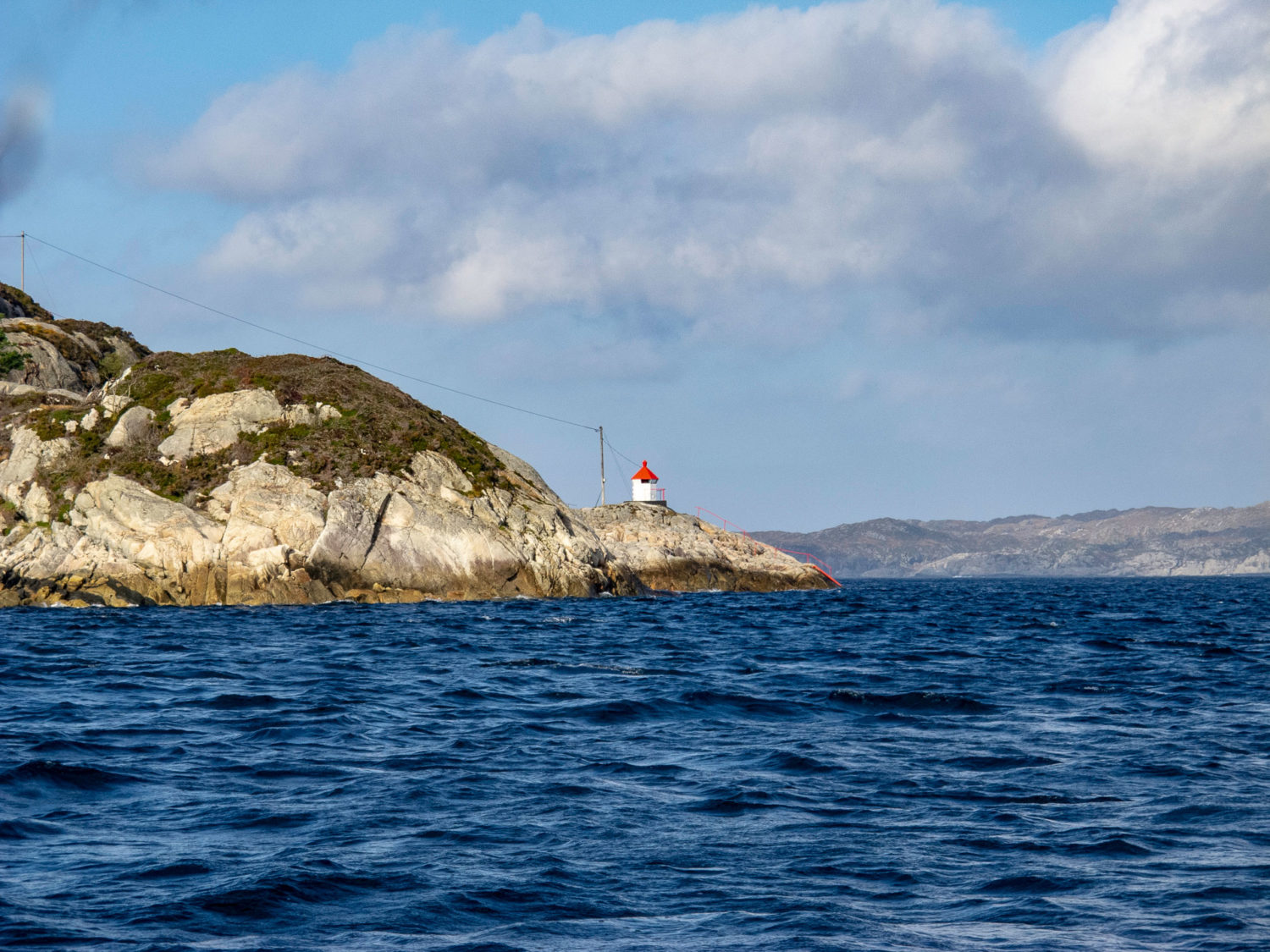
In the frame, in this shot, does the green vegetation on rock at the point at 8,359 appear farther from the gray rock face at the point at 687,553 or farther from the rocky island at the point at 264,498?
the gray rock face at the point at 687,553

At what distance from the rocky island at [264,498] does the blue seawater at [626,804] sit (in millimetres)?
19543

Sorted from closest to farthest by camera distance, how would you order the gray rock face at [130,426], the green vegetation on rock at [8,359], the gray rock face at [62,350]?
the gray rock face at [130,426], the green vegetation on rock at [8,359], the gray rock face at [62,350]

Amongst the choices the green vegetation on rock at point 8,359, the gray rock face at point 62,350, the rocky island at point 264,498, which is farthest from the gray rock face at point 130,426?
the green vegetation on rock at point 8,359

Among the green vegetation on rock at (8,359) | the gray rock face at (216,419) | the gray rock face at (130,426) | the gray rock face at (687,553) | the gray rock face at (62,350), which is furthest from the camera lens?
the gray rock face at (62,350)

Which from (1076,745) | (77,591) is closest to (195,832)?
(1076,745)

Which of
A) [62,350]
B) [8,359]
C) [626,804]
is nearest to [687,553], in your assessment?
[8,359]

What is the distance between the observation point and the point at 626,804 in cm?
1090

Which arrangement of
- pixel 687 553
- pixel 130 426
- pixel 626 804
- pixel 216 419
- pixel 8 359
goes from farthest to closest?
pixel 687 553
pixel 8 359
pixel 216 419
pixel 130 426
pixel 626 804

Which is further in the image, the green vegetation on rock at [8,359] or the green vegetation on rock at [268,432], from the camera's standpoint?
the green vegetation on rock at [8,359]

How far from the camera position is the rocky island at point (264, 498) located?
42.1 m

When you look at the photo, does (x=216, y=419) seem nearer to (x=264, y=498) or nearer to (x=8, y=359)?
(x=264, y=498)

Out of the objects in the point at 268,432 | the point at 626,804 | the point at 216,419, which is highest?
the point at 216,419

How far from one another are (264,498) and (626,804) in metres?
36.7

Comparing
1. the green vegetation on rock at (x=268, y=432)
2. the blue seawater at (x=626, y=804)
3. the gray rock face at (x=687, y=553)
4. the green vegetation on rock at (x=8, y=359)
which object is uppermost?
the green vegetation on rock at (x=8, y=359)
